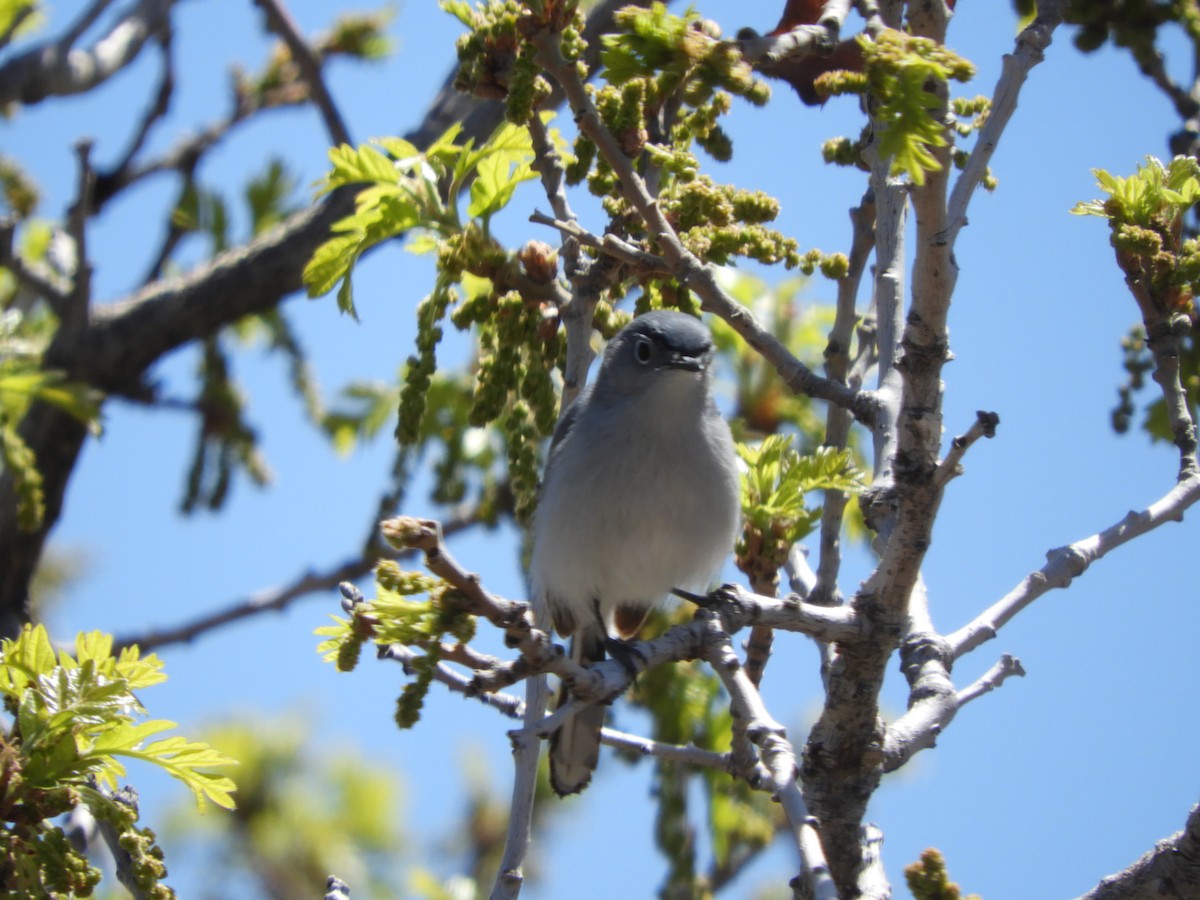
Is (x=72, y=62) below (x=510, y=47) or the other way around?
the other way around

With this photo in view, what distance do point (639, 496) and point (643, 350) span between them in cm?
59

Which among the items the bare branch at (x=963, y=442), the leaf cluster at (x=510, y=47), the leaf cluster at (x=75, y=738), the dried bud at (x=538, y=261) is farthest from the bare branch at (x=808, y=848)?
the leaf cluster at (x=510, y=47)

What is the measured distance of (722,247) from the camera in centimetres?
286

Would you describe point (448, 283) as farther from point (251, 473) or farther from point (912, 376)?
point (251, 473)

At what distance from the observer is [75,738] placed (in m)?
2.52

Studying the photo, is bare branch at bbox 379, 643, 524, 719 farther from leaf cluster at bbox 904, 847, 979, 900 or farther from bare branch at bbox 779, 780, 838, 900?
leaf cluster at bbox 904, 847, 979, 900

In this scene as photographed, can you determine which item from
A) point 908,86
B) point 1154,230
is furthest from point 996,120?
point 1154,230

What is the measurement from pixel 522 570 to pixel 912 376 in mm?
2351

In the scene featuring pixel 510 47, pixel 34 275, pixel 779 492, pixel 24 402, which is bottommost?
pixel 779 492

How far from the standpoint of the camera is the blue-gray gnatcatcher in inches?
155

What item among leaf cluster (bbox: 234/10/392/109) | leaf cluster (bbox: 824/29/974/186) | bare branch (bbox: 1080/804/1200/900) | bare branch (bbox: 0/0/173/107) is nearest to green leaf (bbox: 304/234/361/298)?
leaf cluster (bbox: 824/29/974/186)

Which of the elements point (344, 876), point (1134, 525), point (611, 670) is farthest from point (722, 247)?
point (344, 876)

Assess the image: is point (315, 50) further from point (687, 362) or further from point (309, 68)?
point (687, 362)

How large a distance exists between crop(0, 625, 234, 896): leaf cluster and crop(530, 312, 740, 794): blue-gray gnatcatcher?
1580 mm
